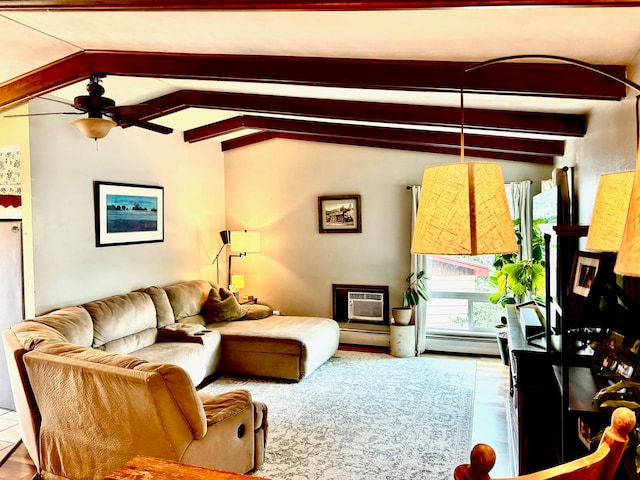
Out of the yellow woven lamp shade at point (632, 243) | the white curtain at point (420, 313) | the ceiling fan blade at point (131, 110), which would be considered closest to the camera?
the yellow woven lamp shade at point (632, 243)

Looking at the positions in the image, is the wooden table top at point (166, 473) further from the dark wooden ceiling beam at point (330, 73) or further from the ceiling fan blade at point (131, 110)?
the ceiling fan blade at point (131, 110)

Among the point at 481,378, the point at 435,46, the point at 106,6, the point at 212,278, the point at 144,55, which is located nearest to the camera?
the point at 106,6

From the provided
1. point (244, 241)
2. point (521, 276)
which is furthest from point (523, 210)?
point (244, 241)

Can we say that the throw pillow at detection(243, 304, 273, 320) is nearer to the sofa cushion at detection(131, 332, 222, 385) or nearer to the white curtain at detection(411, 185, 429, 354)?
the sofa cushion at detection(131, 332, 222, 385)

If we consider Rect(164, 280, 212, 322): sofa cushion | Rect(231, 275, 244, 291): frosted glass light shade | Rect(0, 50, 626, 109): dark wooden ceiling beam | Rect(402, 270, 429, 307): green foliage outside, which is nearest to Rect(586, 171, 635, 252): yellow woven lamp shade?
Rect(0, 50, 626, 109): dark wooden ceiling beam

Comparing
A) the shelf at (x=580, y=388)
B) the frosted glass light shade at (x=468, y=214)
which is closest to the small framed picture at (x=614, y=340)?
the shelf at (x=580, y=388)

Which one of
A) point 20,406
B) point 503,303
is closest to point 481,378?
point 503,303

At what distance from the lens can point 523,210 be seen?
5.23m

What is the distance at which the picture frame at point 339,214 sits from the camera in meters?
6.02

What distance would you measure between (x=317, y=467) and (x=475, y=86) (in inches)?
101

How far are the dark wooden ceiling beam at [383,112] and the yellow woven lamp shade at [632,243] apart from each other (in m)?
2.80

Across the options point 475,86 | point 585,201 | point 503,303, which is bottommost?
point 503,303

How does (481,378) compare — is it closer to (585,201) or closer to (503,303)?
(503,303)

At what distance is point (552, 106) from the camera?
3066 mm
